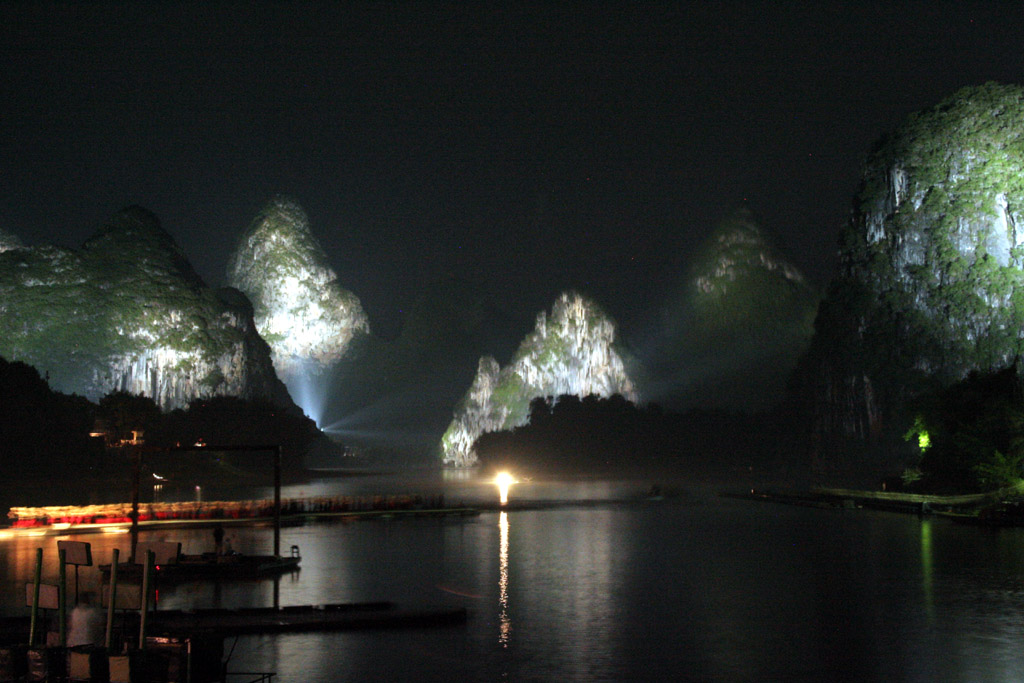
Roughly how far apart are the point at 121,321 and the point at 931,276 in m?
134

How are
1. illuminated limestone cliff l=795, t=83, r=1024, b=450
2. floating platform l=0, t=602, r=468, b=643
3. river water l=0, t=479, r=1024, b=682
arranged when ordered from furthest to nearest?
illuminated limestone cliff l=795, t=83, r=1024, b=450 < floating platform l=0, t=602, r=468, b=643 < river water l=0, t=479, r=1024, b=682

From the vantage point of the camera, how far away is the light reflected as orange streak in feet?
76.9

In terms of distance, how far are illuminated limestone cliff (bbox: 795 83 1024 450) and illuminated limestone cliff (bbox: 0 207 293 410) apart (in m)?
91.6

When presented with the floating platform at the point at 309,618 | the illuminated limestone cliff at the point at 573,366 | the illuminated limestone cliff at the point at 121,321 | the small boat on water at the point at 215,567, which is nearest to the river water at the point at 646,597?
the floating platform at the point at 309,618

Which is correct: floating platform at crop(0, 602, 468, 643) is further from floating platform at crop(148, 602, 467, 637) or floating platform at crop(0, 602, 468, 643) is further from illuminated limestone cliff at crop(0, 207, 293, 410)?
illuminated limestone cliff at crop(0, 207, 293, 410)

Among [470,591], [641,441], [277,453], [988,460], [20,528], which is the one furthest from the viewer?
[641,441]

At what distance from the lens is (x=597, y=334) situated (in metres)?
192

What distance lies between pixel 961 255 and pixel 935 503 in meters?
90.3

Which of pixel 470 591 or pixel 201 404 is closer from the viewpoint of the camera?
pixel 470 591

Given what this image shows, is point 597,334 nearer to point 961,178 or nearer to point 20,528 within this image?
point 961,178

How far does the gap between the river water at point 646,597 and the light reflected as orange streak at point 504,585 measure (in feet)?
0.37

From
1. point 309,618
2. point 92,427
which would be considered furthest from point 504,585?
point 92,427

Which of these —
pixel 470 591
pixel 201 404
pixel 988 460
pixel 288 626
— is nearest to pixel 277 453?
pixel 470 591

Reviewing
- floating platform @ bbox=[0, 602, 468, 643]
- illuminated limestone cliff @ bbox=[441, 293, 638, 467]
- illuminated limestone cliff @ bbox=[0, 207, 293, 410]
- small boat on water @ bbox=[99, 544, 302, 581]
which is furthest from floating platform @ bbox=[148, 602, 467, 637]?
illuminated limestone cliff @ bbox=[441, 293, 638, 467]
